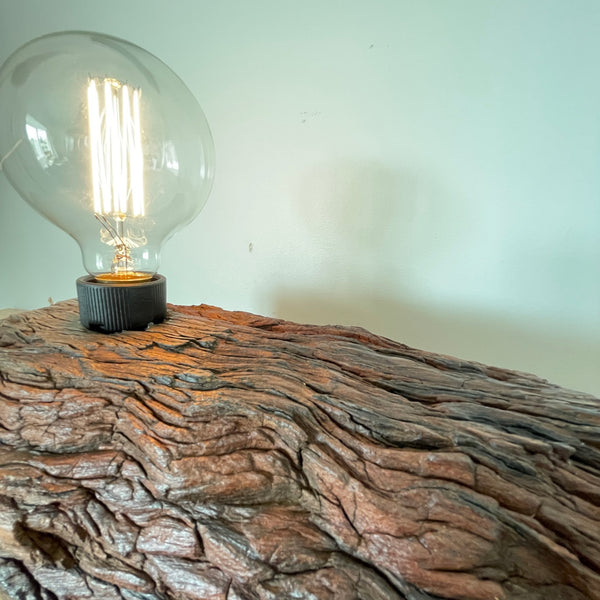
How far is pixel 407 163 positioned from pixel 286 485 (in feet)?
2.08

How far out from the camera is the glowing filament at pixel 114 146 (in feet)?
1.54

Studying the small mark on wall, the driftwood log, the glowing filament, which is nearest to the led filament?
the glowing filament

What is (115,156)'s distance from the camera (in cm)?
49

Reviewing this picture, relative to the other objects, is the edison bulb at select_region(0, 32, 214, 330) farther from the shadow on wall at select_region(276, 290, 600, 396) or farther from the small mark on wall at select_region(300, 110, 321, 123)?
the shadow on wall at select_region(276, 290, 600, 396)

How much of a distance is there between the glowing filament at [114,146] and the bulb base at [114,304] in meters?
0.13

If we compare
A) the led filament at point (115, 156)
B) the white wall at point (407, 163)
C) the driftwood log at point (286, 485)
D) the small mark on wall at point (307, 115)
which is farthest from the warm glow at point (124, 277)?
the small mark on wall at point (307, 115)

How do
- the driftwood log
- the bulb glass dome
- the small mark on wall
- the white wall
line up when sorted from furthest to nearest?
1. the small mark on wall
2. the white wall
3. the bulb glass dome
4. the driftwood log

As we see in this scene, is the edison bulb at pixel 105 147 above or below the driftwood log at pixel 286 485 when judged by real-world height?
above

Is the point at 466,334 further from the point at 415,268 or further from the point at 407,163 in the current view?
the point at 407,163

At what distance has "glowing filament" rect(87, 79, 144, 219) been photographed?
0.47 metres

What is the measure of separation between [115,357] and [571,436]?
1.62 feet

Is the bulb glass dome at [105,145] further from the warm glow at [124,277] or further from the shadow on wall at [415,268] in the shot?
the shadow on wall at [415,268]

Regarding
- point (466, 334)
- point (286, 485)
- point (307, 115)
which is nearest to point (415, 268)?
point (466, 334)

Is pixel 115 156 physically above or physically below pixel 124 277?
above
